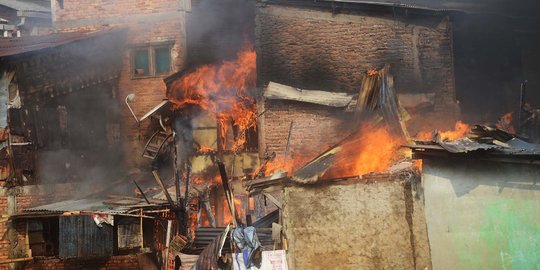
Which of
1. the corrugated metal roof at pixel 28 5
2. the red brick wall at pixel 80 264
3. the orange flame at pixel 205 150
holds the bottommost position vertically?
the red brick wall at pixel 80 264

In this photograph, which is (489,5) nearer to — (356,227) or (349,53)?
(349,53)

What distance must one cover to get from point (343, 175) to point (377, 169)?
1068mm

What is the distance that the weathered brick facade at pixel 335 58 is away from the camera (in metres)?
15.2

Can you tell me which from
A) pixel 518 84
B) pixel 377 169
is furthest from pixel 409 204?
pixel 518 84

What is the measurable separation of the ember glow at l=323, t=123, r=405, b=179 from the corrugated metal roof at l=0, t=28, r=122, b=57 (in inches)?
416

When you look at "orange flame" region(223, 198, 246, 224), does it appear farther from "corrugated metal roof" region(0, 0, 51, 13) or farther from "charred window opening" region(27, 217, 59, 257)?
"corrugated metal roof" region(0, 0, 51, 13)

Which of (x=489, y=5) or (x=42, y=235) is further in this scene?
(x=489, y=5)

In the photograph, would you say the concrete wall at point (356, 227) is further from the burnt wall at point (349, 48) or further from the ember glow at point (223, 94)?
the ember glow at point (223, 94)

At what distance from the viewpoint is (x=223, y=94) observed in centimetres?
1748

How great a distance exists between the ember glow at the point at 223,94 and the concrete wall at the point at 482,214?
8570 mm

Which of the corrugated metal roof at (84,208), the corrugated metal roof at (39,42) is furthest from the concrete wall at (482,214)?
the corrugated metal roof at (39,42)

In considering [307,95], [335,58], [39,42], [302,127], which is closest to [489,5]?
[335,58]

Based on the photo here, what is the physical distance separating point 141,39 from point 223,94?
4.35 m

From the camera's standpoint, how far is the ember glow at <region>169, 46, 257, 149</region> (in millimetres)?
17266
